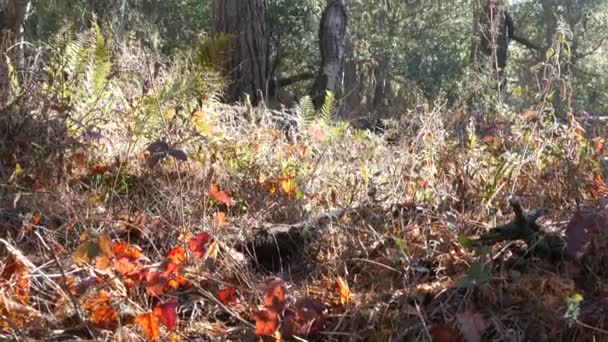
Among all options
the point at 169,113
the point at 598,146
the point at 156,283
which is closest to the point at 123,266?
the point at 156,283

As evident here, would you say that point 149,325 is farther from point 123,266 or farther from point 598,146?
point 598,146

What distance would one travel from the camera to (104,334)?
92.7 inches

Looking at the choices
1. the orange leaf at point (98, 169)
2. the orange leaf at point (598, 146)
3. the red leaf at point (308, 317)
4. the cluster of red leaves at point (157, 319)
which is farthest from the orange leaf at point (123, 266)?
the orange leaf at point (598, 146)

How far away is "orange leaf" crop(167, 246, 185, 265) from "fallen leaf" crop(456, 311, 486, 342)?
1.08m

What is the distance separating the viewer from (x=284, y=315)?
2.42 m

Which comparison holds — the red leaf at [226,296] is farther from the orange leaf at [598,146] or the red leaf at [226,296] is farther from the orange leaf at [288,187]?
the orange leaf at [598,146]

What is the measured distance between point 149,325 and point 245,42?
458 cm

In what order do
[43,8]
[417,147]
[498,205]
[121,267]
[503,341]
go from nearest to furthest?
[503,341] → [121,267] → [498,205] → [417,147] → [43,8]

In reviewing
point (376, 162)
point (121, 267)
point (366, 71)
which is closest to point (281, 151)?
point (376, 162)

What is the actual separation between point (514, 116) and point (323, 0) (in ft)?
34.8

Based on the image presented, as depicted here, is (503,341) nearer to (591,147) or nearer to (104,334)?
(104,334)

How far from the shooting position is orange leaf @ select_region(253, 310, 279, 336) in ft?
7.47

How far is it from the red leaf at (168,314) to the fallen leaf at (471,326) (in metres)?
0.93

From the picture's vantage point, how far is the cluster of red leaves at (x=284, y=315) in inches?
90.1
